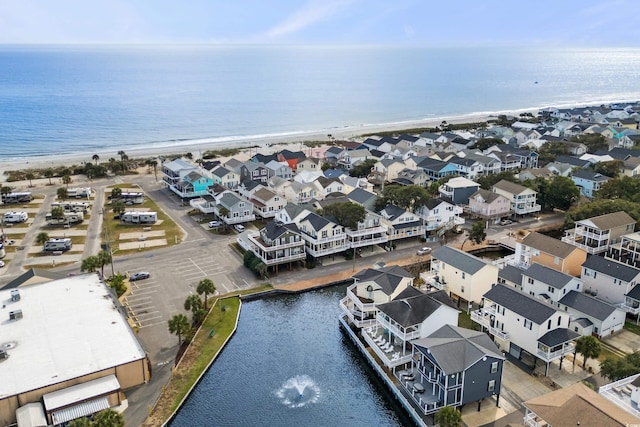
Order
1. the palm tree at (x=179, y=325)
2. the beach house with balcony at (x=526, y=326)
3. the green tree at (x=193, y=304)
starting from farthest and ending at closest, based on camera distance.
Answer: the green tree at (x=193, y=304) < the palm tree at (x=179, y=325) < the beach house with balcony at (x=526, y=326)

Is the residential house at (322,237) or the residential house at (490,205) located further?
the residential house at (490,205)

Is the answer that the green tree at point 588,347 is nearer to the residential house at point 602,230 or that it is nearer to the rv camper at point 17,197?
the residential house at point 602,230

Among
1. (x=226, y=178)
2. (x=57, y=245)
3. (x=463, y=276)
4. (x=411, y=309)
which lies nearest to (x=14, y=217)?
(x=57, y=245)

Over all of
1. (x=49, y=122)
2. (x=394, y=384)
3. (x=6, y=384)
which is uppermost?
(x=49, y=122)

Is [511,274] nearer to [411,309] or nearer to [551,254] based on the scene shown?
[551,254]

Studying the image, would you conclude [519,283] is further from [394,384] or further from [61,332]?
[61,332]

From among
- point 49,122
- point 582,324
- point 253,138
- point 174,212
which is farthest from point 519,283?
point 49,122

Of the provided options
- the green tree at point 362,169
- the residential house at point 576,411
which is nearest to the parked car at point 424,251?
the residential house at point 576,411
